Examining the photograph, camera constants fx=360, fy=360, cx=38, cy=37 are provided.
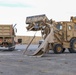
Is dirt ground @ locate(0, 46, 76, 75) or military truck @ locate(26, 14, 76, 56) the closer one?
Answer: dirt ground @ locate(0, 46, 76, 75)

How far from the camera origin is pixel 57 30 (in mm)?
33781

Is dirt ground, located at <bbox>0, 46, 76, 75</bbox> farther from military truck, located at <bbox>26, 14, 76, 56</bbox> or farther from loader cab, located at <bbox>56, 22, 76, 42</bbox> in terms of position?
loader cab, located at <bbox>56, 22, 76, 42</bbox>

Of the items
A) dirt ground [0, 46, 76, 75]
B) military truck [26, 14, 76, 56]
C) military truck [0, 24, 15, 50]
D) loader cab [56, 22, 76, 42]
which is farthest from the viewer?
military truck [0, 24, 15, 50]

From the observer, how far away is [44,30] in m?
33.7

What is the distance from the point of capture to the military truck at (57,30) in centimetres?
3328

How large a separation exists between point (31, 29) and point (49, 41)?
131 inches

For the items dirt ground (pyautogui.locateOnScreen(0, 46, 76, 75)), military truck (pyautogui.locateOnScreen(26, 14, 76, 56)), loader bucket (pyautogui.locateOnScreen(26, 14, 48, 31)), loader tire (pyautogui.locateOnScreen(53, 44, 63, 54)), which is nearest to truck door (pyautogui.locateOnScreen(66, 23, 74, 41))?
military truck (pyautogui.locateOnScreen(26, 14, 76, 56))

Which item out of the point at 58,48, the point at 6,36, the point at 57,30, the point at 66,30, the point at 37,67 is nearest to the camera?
the point at 37,67

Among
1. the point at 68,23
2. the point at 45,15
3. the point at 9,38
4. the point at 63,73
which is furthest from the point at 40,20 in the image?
the point at 63,73

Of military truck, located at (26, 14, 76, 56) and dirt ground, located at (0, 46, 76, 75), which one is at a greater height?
military truck, located at (26, 14, 76, 56)

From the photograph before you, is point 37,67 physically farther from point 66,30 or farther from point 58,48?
point 66,30

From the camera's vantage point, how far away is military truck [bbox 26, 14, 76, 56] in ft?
109

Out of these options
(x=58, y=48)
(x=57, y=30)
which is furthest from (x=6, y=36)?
(x=58, y=48)

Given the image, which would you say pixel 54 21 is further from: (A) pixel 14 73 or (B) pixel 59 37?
(A) pixel 14 73
